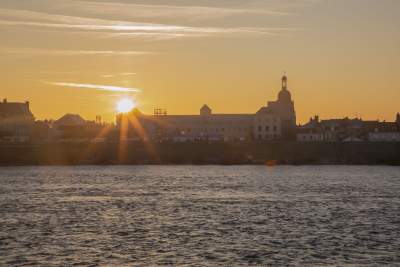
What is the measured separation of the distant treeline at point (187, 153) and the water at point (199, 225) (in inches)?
3076

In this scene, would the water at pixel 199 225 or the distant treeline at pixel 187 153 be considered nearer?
the water at pixel 199 225

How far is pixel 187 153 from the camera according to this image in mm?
185250

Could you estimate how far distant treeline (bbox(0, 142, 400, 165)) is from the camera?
17925cm

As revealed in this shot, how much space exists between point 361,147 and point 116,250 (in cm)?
13420

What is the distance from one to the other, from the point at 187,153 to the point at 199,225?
412ft

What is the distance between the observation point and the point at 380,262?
44.6 m

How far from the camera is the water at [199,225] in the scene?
46250 millimetres

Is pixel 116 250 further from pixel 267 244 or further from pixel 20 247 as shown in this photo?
pixel 267 244

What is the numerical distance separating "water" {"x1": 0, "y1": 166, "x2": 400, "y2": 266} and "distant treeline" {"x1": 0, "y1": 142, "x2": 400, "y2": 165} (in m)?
78.1

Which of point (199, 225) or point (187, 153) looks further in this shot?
point (187, 153)

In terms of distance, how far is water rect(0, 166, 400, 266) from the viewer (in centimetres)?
4625

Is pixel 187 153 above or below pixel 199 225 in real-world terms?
above

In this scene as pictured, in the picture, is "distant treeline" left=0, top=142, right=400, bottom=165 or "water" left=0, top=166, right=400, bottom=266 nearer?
"water" left=0, top=166, right=400, bottom=266

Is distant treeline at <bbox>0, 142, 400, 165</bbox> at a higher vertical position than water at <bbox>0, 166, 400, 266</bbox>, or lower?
higher
